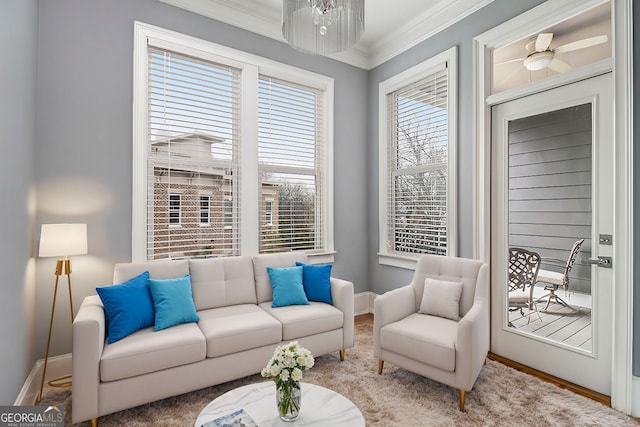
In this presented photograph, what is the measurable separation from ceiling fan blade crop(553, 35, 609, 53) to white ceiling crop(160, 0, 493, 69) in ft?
2.71

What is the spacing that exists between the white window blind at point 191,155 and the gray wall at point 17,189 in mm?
808

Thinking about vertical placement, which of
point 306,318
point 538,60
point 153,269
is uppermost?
point 538,60

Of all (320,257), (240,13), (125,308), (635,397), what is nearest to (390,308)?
(320,257)

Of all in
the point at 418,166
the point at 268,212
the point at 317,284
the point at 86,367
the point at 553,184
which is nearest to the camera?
the point at 86,367

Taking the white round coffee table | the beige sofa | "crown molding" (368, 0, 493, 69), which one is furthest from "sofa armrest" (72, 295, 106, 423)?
"crown molding" (368, 0, 493, 69)

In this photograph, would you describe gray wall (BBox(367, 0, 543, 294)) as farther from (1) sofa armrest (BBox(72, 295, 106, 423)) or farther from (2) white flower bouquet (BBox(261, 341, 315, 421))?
(1) sofa armrest (BBox(72, 295, 106, 423))

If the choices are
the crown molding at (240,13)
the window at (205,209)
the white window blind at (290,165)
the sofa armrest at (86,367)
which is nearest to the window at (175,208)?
the window at (205,209)

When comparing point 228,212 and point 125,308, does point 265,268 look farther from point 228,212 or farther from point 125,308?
point 125,308

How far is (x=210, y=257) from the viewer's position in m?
3.26

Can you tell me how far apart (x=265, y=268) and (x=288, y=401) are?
67.2 inches

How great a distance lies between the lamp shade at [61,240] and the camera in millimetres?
2256

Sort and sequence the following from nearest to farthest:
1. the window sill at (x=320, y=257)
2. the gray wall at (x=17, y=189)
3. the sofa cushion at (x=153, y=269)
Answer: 1. the gray wall at (x=17, y=189)
2. the sofa cushion at (x=153, y=269)
3. the window sill at (x=320, y=257)

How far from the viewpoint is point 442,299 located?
2.72 metres

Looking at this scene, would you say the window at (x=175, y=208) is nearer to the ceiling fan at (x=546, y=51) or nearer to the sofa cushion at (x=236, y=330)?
the sofa cushion at (x=236, y=330)
